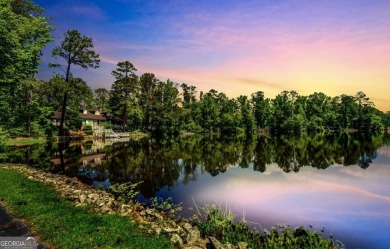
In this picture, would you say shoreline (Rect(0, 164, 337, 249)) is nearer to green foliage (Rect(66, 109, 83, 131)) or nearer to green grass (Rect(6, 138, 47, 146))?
green grass (Rect(6, 138, 47, 146))

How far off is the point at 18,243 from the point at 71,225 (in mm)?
1553

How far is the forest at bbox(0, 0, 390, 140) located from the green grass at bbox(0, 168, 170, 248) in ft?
33.5

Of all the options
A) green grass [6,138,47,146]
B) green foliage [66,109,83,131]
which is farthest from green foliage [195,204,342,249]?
green foliage [66,109,83,131]

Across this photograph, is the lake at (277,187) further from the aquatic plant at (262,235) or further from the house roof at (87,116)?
the house roof at (87,116)

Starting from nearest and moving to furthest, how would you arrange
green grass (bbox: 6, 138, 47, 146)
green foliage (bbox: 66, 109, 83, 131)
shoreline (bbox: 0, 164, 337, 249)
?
shoreline (bbox: 0, 164, 337, 249) < green grass (bbox: 6, 138, 47, 146) < green foliage (bbox: 66, 109, 83, 131)

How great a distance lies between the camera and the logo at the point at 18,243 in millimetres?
7699

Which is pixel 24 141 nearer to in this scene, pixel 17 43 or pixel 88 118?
pixel 17 43

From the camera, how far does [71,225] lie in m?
9.12

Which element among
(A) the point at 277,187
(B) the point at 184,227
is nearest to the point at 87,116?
(A) the point at 277,187

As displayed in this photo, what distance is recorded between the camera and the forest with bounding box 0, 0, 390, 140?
70.7ft

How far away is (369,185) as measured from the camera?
19.5m

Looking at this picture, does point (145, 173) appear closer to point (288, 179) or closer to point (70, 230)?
point (288, 179)

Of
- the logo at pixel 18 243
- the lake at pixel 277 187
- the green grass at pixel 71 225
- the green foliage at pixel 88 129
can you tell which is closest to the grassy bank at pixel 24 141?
the lake at pixel 277 187

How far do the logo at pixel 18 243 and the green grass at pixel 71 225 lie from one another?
34cm
